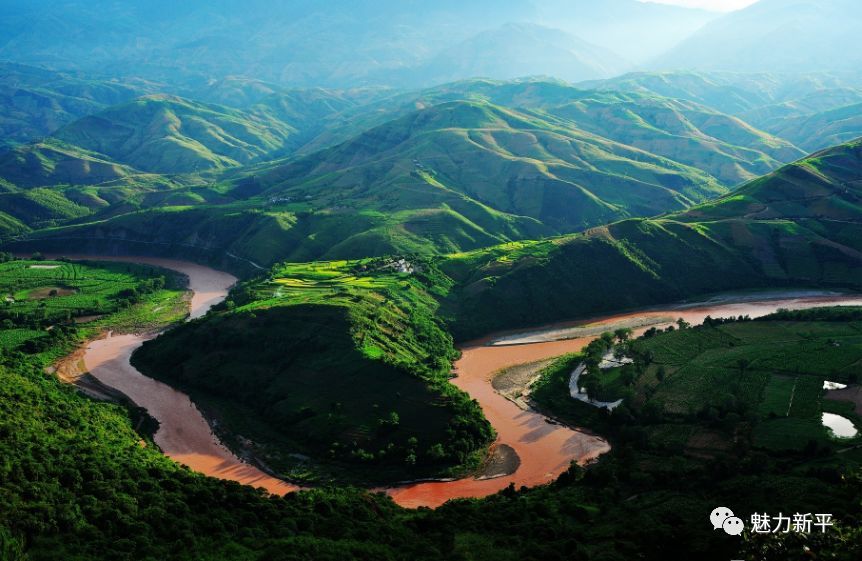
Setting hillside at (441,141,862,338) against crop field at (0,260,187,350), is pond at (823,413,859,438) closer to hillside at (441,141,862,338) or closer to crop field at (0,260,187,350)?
hillside at (441,141,862,338)

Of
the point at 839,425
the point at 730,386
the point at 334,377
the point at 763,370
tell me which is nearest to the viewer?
the point at 839,425

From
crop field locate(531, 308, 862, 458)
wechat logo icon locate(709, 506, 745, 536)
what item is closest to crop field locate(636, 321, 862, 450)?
crop field locate(531, 308, 862, 458)

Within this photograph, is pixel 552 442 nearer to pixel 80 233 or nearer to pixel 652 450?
pixel 652 450

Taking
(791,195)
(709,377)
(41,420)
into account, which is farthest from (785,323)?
(41,420)

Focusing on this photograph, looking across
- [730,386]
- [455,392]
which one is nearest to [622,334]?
[730,386]

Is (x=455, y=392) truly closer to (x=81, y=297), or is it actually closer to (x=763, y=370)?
(x=763, y=370)

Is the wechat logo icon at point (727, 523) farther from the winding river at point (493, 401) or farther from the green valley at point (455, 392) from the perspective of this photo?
the winding river at point (493, 401)
